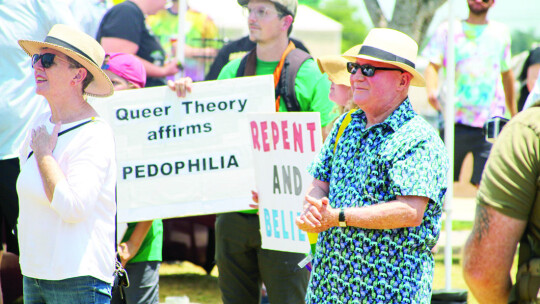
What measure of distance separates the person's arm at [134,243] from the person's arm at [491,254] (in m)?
2.40

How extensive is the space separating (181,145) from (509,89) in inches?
162

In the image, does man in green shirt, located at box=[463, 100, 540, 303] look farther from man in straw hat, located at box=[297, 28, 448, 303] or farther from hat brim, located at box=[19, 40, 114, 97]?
hat brim, located at box=[19, 40, 114, 97]

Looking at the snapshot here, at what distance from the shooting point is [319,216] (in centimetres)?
315

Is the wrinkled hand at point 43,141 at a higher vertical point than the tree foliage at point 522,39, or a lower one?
higher

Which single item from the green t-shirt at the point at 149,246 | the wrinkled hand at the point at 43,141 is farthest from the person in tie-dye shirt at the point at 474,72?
the wrinkled hand at the point at 43,141

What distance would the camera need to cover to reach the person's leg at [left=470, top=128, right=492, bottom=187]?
706cm

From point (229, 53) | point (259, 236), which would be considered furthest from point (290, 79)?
point (229, 53)

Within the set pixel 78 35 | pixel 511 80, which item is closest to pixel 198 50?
pixel 511 80

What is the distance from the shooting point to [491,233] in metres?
2.39

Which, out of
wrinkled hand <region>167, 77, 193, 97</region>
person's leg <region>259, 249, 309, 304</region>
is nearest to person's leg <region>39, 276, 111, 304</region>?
person's leg <region>259, 249, 309, 304</region>

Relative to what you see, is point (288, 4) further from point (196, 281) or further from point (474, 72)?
point (196, 281)

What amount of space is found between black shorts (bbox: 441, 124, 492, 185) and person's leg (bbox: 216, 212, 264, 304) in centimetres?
307

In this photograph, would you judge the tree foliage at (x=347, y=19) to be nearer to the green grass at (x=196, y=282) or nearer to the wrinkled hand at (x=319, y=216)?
the green grass at (x=196, y=282)

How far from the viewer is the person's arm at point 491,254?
2369 mm
